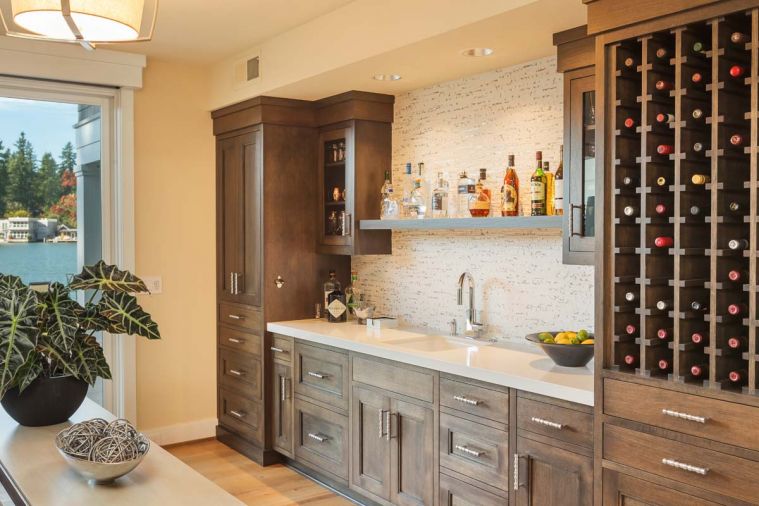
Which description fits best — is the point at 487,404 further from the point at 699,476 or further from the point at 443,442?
the point at 699,476

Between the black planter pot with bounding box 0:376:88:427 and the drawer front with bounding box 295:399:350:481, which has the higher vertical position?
the black planter pot with bounding box 0:376:88:427

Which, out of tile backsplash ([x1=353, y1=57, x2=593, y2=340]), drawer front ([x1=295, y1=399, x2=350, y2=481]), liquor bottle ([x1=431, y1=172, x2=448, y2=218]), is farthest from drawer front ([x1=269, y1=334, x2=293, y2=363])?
liquor bottle ([x1=431, y1=172, x2=448, y2=218])

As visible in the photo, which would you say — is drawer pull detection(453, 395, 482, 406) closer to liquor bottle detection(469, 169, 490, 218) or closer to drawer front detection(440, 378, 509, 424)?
drawer front detection(440, 378, 509, 424)

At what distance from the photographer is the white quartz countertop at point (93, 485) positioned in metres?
1.94

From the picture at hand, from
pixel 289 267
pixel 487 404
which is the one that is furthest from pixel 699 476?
pixel 289 267

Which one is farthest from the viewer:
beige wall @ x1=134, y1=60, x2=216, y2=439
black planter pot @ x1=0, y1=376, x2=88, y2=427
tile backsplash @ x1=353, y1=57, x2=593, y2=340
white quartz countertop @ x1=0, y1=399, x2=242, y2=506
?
beige wall @ x1=134, y1=60, x2=216, y2=439

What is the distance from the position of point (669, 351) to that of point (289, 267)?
8.48 ft

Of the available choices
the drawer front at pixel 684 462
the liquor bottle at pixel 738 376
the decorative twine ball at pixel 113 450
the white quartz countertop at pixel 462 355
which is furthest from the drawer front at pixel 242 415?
the liquor bottle at pixel 738 376

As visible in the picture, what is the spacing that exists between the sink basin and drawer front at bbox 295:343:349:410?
327 mm

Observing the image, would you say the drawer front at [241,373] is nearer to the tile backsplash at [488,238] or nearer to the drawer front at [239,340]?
the drawer front at [239,340]

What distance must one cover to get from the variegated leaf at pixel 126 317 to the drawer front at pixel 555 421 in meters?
1.43

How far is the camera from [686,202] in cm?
226

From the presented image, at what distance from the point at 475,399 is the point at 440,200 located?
1.21m

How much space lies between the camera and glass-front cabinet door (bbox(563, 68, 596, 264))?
2855 mm
